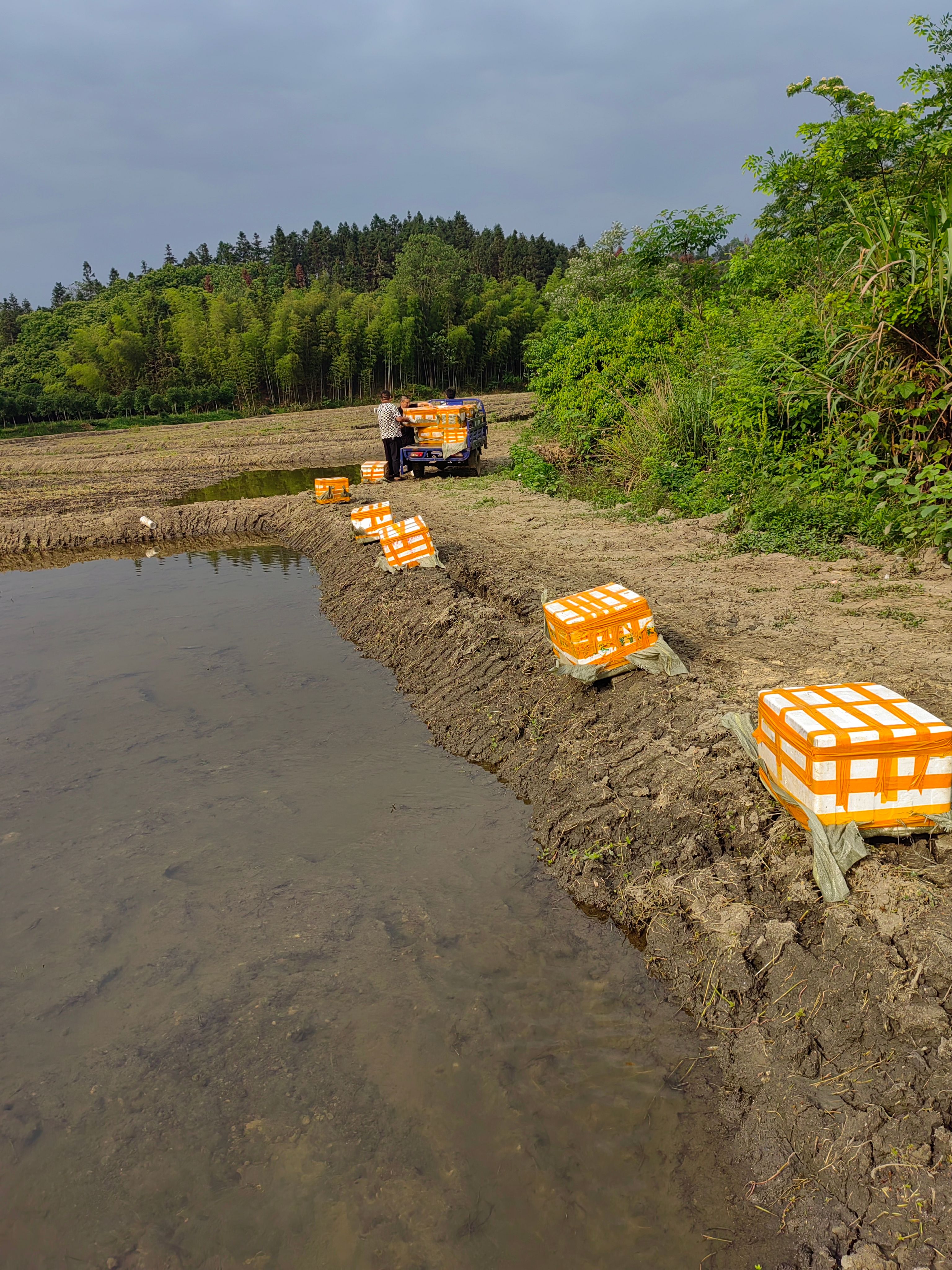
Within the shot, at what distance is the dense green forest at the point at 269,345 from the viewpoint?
160 ft

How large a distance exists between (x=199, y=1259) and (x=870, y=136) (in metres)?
18.5

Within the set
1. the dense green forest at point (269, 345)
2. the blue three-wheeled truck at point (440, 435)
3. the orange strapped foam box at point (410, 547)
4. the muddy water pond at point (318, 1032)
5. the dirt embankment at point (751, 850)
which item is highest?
the dense green forest at point (269, 345)

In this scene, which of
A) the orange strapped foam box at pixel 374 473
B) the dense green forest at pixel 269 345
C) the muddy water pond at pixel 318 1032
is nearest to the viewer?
the muddy water pond at pixel 318 1032

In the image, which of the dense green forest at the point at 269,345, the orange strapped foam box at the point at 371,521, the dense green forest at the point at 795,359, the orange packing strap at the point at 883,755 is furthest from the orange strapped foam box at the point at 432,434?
the dense green forest at the point at 269,345

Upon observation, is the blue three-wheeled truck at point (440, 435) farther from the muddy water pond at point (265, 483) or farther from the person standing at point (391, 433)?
the muddy water pond at point (265, 483)

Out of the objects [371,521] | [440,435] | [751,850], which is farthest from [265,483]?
[751,850]

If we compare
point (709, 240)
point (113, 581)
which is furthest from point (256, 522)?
point (709, 240)

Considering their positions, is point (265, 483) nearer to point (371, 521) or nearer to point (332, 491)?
point (332, 491)

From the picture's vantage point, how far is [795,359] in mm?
9039

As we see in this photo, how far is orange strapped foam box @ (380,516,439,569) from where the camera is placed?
973 cm

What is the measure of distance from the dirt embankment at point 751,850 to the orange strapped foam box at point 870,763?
21cm

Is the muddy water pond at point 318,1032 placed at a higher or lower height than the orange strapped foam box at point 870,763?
lower

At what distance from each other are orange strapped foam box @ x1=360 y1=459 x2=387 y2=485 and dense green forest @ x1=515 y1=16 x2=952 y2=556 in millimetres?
3385

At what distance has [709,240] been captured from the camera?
15.3m
